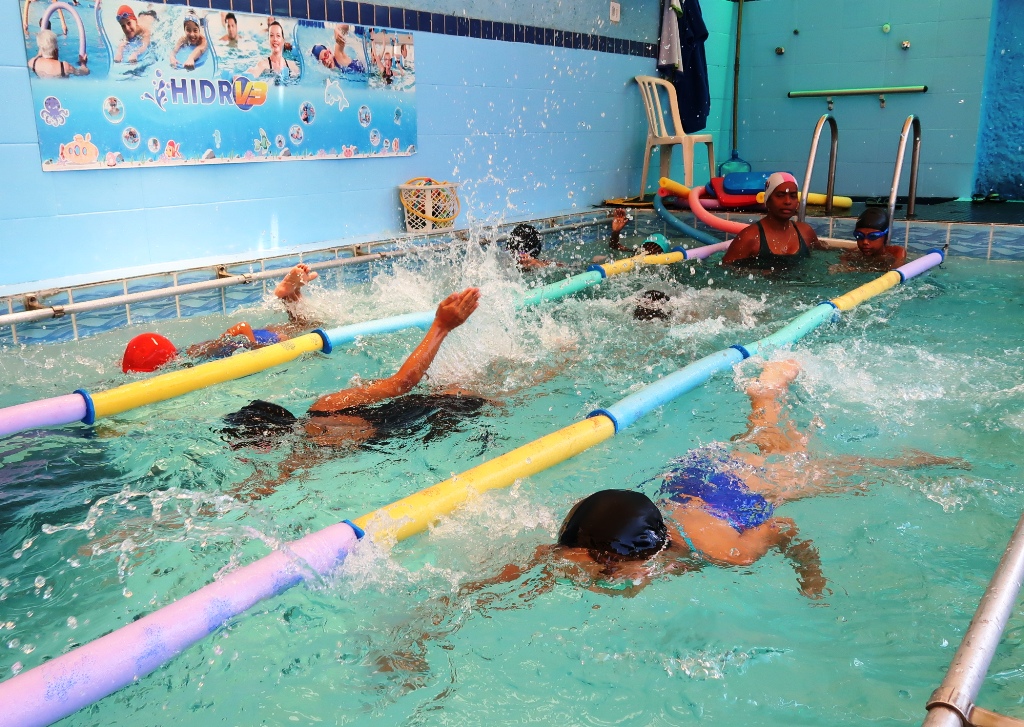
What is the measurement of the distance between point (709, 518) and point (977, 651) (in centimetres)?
136

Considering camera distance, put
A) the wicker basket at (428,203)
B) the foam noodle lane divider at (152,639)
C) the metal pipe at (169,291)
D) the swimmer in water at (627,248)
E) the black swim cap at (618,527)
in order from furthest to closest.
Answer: the swimmer in water at (627,248) → the wicker basket at (428,203) → the metal pipe at (169,291) → the black swim cap at (618,527) → the foam noodle lane divider at (152,639)

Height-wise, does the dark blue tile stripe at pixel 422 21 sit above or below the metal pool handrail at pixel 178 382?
above

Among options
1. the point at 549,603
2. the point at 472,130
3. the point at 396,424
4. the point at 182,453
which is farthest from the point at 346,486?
the point at 472,130

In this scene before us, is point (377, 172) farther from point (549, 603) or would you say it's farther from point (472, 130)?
point (549, 603)

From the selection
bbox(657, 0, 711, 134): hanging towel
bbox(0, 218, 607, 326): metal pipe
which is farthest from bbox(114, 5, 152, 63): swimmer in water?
bbox(657, 0, 711, 134): hanging towel

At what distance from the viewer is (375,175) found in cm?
777

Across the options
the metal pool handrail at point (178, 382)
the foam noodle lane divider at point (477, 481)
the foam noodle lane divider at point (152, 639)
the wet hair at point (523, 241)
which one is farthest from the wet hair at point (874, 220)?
the foam noodle lane divider at point (152, 639)

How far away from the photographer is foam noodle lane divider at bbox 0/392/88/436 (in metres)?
3.45

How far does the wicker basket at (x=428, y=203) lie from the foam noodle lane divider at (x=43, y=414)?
4585mm

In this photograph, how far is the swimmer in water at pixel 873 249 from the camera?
23.6ft

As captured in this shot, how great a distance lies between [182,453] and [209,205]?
140 inches

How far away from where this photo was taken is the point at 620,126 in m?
10.8

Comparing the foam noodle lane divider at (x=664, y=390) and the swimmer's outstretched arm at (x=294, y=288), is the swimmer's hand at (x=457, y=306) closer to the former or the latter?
the foam noodle lane divider at (x=664, y=390)

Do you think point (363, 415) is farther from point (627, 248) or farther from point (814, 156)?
point (814, 156)
